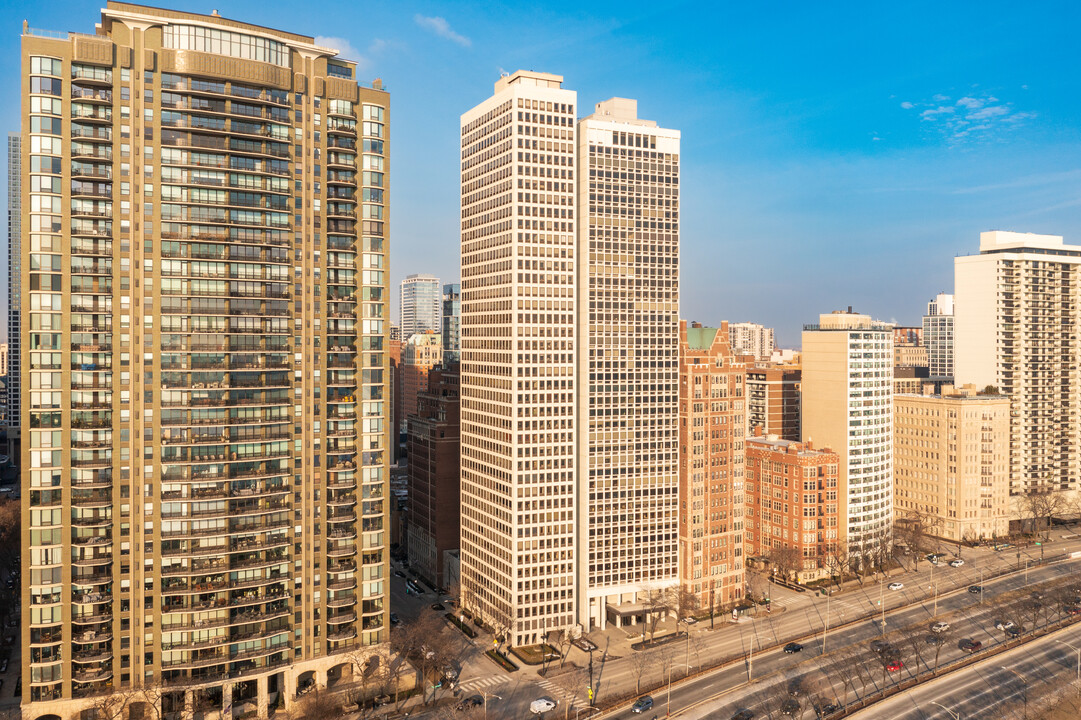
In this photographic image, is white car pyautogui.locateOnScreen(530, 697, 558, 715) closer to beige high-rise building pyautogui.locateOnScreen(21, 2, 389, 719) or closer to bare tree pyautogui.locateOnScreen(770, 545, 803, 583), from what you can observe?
beige high-rise building pyautogui.locateOnScreen(21, 2, 389, 719)

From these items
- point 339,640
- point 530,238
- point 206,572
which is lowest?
point 339,640

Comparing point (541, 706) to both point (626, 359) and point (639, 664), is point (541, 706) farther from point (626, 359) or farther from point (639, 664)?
point (626, 359)

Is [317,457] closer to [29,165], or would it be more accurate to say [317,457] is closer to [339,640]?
[339,640]

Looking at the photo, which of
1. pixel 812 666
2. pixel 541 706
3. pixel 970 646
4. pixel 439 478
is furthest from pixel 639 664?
pixel 970 646

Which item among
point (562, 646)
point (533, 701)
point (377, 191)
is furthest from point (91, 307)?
point (562, 646)

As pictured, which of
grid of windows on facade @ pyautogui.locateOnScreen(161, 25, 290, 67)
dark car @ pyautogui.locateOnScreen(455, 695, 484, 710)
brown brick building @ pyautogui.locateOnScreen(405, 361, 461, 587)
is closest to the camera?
grid of windows on facade @ pyautogui.locateOnScreen(161, 25, 290, 67)

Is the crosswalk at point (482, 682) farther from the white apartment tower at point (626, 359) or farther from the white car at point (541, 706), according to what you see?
the white apartment tower at point (626, 359)

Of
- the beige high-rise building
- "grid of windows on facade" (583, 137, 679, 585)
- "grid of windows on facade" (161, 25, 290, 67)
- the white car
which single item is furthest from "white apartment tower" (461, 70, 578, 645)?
"grid of windows on facade" (161, 25, 290, 67)
